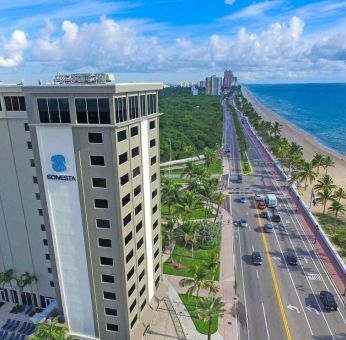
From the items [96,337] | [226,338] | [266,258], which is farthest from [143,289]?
[266,258]

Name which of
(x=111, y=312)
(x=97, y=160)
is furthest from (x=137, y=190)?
(x=111, y=312)

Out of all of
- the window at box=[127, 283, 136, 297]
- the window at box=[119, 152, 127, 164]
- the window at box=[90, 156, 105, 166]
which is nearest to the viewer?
the window at box=[90, 156, 105, 166]

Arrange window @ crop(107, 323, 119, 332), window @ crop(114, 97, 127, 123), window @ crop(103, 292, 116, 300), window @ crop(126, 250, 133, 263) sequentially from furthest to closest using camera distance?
window @ crop(107, 323, 119, 332) → window @ crop(103, 292, 116, 300) → window @ crop(126, 250, 133, 263) → window @ crop(114, 97, 127, 123)

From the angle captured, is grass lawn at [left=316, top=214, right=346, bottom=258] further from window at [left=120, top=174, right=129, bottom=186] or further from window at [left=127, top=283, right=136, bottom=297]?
window at [left=120, top=174, right=129, bottom=186]

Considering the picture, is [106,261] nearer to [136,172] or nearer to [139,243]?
[139,243]

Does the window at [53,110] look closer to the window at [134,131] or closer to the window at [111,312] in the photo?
the window at [134,131]

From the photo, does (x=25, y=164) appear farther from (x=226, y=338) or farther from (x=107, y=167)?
(x=226, y=338)

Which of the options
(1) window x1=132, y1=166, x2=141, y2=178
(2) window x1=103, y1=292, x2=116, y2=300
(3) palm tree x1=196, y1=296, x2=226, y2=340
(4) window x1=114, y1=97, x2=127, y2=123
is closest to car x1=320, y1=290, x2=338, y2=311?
(3) palm tree x1=196, y1=296, x2=226, y2=340
